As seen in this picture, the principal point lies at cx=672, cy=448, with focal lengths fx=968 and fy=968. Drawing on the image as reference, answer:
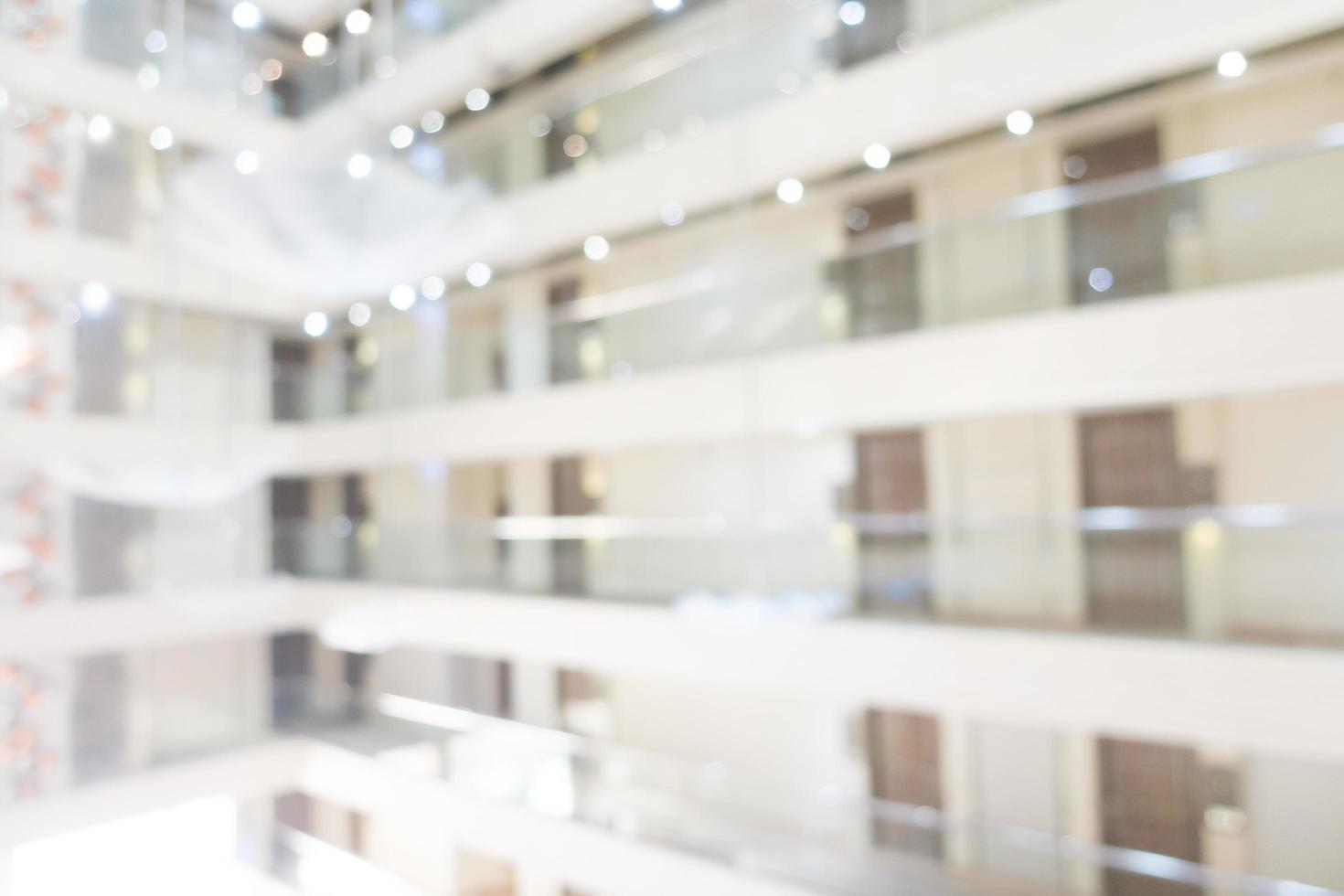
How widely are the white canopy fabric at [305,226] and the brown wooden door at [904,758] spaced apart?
422 cm

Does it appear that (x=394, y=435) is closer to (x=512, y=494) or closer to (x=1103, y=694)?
(x=512, y=494)

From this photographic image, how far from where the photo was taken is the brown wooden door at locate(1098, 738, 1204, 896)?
497cm

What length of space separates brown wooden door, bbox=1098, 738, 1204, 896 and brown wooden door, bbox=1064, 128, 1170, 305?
2.56 m

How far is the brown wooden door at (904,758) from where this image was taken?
6.00 metres

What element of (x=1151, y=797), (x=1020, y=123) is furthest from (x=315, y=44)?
(x=1151, y=797)

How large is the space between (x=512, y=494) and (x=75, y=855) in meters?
4.33

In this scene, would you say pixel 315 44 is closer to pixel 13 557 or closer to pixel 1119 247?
pixel 13 557

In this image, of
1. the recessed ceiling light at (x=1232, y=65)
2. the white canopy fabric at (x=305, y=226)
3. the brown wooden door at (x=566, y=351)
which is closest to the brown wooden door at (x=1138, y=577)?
the recessed ceiling light at (x=1232, y=65)

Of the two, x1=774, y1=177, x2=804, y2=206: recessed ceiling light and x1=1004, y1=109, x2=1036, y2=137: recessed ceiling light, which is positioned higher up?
x1=1004, y1=109, x2=1036, y2=137: recessed ceiling light

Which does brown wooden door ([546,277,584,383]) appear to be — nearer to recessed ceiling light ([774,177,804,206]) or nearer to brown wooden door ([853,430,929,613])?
recessed ceiling light ([774,177,804,206])

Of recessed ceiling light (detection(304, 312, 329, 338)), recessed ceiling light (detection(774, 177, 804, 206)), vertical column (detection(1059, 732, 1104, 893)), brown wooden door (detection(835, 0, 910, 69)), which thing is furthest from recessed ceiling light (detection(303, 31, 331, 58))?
vertical column (detection(1059, 732, 1104, 893))

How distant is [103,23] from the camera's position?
25.6 ft

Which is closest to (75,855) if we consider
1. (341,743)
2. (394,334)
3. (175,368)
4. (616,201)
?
(341,743)

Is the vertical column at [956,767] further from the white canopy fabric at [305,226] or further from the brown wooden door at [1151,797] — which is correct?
the white canopy fabric at [305,226]
